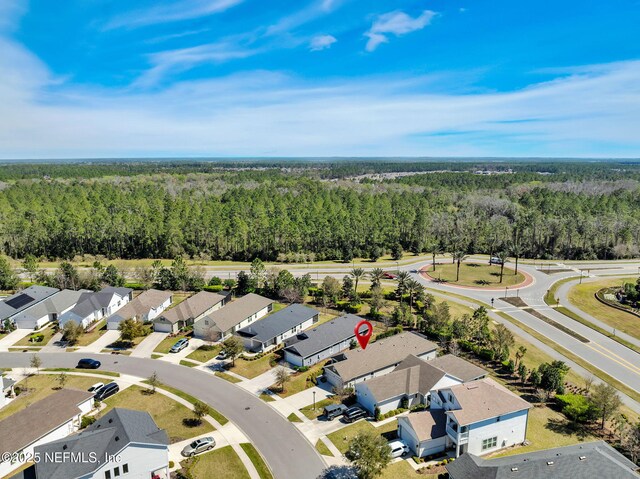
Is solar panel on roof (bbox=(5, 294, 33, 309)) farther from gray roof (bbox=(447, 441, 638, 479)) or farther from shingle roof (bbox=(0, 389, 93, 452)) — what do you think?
gray roof (bbox=(447, 441, 638, 479))

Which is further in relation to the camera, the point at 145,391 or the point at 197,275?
the point at 197,275

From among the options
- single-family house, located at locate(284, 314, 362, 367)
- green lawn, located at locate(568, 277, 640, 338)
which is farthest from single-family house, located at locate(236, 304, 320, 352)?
green lawn, located at locate(568, 277, 640, 338)

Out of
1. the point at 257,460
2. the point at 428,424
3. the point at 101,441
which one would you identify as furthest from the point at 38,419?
the point at 428,424

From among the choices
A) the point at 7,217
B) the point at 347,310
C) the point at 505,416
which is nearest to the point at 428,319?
the point at 347,310

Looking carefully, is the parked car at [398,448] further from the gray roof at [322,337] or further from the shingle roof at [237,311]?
the shingle roof at [237,311]

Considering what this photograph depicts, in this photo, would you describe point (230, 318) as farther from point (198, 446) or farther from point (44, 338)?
point (198, 446)

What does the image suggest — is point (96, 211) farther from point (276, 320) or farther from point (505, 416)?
point (505, 416)
